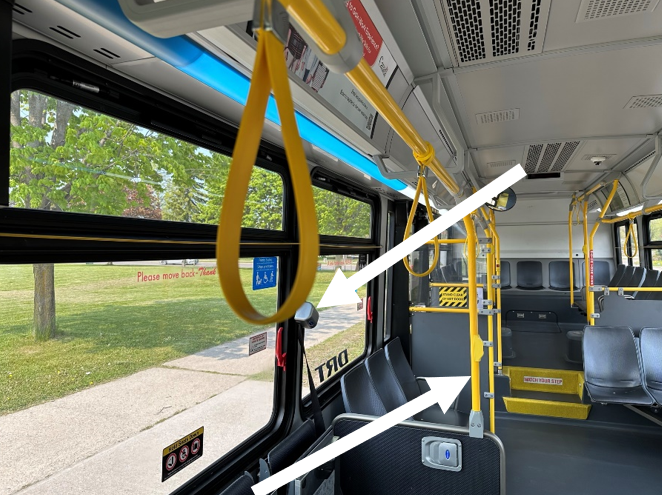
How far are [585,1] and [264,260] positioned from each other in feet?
6.21

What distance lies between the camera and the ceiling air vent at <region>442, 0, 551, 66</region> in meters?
1.33

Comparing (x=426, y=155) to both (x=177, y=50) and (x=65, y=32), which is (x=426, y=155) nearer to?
(x=177, y=50)

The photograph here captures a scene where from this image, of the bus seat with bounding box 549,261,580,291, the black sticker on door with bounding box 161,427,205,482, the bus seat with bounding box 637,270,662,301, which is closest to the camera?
the black sticker on door with bounding box 161,427,205,482

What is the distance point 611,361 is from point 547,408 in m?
0.84

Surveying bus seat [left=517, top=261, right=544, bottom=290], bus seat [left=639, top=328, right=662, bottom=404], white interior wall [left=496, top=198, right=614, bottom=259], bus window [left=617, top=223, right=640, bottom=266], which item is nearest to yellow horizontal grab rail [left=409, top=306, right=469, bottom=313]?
bus seat [left=639, top=328, right=662, bottom=404]

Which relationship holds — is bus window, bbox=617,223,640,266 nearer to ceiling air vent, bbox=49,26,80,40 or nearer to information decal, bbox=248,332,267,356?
information decal, bbox=248,332,267,356

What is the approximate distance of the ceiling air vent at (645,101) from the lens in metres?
2.19

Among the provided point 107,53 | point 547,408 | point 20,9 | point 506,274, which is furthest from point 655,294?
point 20,9

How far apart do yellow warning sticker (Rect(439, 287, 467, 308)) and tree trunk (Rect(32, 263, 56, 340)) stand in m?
3.98

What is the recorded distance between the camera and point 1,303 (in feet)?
3.86

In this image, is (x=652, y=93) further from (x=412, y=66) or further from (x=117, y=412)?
(x=117, y=412)

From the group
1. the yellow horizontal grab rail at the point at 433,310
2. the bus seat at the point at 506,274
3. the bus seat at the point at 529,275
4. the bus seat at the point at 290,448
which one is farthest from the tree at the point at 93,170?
the bus seat at the point at 529,275

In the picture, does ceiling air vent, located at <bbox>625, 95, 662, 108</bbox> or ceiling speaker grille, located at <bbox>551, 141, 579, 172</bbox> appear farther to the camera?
ceiling speaker grille, located at <bbox>551, 141, 579, 172</bbox>

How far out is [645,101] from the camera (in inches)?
88.7
